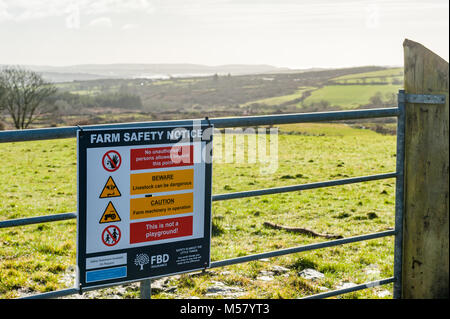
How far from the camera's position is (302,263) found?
6.10 metres

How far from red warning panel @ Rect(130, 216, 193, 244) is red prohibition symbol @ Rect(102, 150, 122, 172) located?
318 mm

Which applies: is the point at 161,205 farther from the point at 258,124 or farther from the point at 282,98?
the point at 282,98

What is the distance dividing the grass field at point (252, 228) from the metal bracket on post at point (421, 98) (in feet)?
7.29

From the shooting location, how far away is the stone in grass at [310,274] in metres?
5.65

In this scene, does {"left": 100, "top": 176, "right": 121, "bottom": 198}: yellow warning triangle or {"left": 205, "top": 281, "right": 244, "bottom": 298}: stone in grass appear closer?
{"left": 100, "top": 176, "right": 121, "bottom": 198}: yellow warning triangle

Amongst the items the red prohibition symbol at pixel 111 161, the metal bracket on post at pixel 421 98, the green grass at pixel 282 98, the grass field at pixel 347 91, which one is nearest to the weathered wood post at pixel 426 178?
the metal bracket on post at pixel 421 98

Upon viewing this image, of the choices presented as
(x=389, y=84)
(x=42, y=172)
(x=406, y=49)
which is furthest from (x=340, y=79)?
(x=406, y=49)

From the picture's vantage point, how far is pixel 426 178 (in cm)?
332

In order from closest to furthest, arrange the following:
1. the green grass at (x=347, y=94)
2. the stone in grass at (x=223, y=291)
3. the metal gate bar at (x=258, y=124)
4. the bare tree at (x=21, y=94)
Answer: the metal gate bar at (x=258, y=124), the stone in grass at (x=223, y=291), the bare tree at (x=21, y=94), the green grass at (x=347, y=94)

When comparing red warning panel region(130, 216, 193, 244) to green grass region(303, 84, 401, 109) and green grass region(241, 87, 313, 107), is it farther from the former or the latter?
green grass region(241, 87, 313, 107)

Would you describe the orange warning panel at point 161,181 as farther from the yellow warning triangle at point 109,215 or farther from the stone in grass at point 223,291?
the stone in grass at point 223,291

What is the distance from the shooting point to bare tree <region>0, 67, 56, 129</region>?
4588 cm

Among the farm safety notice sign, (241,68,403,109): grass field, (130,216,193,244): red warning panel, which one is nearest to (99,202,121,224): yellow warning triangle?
the farm safety notice sign
